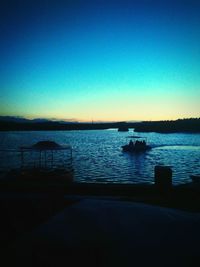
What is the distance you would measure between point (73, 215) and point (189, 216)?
1.62 meters

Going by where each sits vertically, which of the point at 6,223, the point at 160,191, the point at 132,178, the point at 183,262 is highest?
the point at 183,262

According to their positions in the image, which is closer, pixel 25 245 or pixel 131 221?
pixel 25 245

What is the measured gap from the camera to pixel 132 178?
123ft

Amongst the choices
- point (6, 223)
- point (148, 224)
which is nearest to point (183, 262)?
point (148, 224)

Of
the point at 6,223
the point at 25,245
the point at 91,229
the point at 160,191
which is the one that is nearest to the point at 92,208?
the point at 91,229

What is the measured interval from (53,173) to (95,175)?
20390mm

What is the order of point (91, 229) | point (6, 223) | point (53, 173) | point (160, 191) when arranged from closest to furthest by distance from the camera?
point (91, 229) < point (6, 223) < point (160, 191) < point (53, 173)

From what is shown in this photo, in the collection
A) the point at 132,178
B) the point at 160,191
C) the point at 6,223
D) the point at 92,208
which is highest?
the point at 92,208

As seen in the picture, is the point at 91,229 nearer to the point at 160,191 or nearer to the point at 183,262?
the point at 183,262

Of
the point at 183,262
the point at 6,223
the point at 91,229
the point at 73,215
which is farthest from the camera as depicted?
the point at 6,223

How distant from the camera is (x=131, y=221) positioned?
9.77ft

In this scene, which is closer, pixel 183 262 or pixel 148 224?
pixel 183 262

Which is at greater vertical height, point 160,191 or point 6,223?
point 6,223

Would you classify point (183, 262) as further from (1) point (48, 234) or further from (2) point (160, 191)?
(2) point (160, 191)
